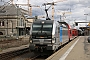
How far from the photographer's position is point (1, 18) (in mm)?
74750

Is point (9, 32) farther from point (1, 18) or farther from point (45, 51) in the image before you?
point (45, 51)

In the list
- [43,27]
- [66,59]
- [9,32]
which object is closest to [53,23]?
[43,27]

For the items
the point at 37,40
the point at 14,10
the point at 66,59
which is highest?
the point at 14,10

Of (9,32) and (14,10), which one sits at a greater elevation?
(14,10)

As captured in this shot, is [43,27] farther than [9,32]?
No

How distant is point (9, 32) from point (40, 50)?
193ft

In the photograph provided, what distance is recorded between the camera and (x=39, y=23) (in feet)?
57.7

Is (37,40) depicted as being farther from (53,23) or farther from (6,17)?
(6,17)

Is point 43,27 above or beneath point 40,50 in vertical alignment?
above

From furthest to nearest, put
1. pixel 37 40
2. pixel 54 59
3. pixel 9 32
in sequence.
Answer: pixel 9 32 → pixel 37 40 → pixel 54 59

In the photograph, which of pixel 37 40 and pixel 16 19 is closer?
pixel 37 40

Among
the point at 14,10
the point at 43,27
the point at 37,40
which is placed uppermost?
the point at 14,10

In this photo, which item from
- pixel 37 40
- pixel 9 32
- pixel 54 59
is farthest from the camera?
pixel 9 32

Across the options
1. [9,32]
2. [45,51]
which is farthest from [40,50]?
[9,32]
